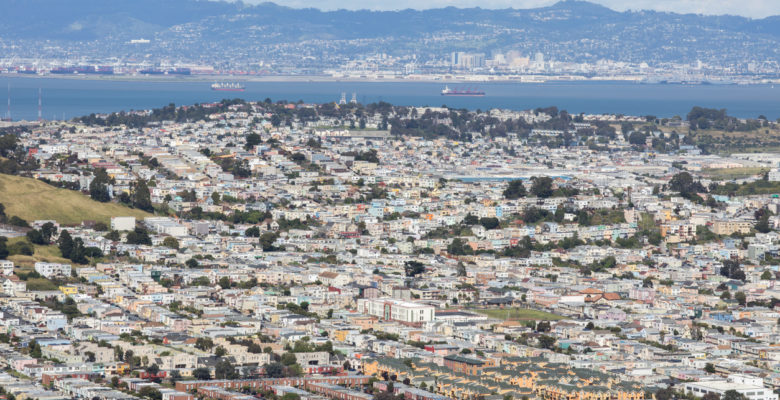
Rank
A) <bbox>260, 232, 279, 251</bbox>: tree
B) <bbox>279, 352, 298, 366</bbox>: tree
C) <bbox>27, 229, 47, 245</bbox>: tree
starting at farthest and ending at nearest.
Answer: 1. <bbox>260, 232, 279, 251</bbox>: tree
2. <bbox>27, 229, 47, 245</bbox>: tree
3. <bbox>279, 352, 298, 366</bbox>: tree

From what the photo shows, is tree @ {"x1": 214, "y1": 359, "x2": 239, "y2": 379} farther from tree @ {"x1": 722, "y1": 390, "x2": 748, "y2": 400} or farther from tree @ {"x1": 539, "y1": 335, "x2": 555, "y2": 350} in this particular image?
tree @ {"x1": 722, "y1": 390, "x2": 748, "y2": 400}

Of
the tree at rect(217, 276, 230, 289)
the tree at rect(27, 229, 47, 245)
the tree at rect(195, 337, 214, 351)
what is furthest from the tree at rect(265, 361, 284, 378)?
the tree at rect(27, 229, 47, 245)

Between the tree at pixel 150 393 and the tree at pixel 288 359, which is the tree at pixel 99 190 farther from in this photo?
the tree at pixel 150 393

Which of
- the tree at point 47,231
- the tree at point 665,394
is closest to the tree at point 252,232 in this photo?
the tree at point 47,231

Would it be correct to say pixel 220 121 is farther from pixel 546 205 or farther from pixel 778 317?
pixel 778 317

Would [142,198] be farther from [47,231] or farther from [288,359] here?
[288,359]

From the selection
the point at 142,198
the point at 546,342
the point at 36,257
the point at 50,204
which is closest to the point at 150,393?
the point at 546,342

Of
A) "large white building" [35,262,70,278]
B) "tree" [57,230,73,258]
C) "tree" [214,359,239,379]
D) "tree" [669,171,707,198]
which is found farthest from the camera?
"tree" [669,171,707,198]
